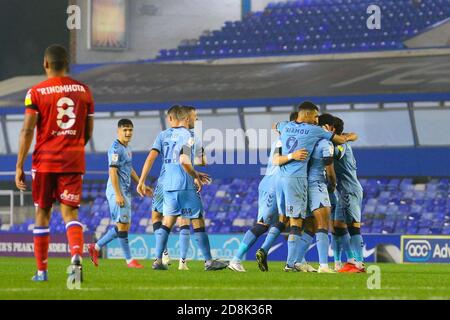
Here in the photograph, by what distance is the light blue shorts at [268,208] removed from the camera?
1677 centimetres

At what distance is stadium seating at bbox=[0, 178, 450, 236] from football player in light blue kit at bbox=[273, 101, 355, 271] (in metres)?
15.1

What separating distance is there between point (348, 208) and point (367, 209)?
1656 cm

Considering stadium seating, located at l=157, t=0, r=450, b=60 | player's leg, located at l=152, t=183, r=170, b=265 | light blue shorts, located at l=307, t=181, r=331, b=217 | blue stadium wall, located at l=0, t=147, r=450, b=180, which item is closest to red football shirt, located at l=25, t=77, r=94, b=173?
light blue shorts, located at l=307, t=181, r=331, b=217

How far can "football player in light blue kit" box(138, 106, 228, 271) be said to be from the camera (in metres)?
16.6

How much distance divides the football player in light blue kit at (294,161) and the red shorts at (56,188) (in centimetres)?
450

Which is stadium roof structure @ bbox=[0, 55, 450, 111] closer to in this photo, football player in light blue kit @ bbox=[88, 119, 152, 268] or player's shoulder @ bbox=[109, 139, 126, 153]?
football player in light blue kit @ bbox=[88, 119, 152, 268]

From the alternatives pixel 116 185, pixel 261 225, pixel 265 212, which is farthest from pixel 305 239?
pixel 116 185

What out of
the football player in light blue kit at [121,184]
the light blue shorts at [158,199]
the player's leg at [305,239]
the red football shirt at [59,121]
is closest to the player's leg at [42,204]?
the red football shirt at [59,121]

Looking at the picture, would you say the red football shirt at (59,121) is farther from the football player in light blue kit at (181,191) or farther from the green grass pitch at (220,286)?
the football player in light blue kit at (181,191)

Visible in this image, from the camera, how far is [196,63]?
44.5 m

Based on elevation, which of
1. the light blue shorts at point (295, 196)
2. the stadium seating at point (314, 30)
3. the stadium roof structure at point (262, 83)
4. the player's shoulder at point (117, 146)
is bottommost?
the light blue shorts at point (295, 196)
